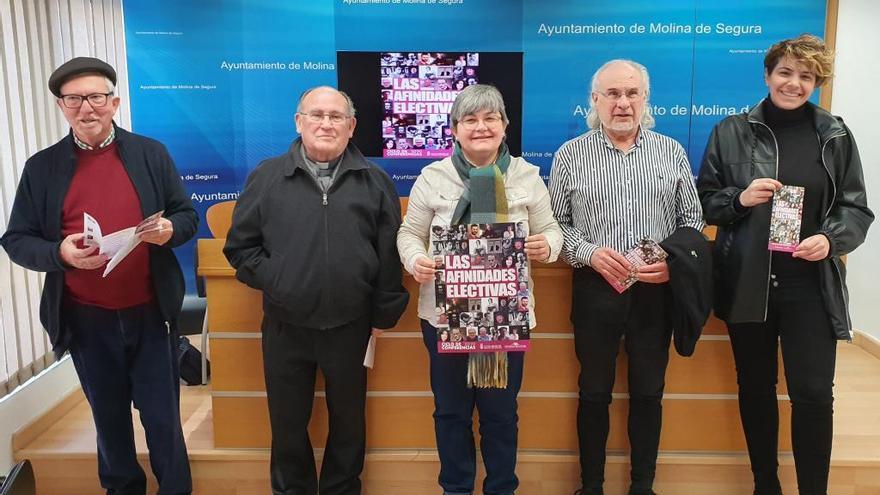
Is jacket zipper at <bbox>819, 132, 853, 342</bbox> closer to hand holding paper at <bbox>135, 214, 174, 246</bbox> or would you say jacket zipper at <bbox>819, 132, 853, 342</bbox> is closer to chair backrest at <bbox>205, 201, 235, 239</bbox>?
hand holding paper at <bbox>135, 214, 174, 246</bbox>

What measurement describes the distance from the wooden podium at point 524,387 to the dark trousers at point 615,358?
0.77 ft

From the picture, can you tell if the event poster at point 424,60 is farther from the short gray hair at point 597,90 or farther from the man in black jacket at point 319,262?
the man in black jacket at point 319,262

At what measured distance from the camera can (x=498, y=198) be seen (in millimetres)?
2203

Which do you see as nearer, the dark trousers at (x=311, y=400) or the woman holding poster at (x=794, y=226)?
the woman holding poster at (x=794, y=226)

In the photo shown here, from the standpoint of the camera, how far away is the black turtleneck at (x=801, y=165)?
7.42 ft

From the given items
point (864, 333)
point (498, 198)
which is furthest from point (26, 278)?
point (864, 333)

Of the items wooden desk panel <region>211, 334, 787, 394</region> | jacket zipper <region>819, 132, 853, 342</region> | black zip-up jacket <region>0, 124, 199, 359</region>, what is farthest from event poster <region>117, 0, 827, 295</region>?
jacket zipper <region>819, 132, 853, 342</region>

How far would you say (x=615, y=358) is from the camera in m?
2.46

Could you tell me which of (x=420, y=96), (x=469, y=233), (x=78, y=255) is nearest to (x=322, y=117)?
(x=469, y=233)

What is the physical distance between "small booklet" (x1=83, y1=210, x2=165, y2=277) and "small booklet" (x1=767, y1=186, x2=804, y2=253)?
2.05 metres

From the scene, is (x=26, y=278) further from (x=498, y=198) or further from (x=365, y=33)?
(x=365, y=33)

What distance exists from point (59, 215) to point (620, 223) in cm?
197

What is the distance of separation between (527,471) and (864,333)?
3.09 meters

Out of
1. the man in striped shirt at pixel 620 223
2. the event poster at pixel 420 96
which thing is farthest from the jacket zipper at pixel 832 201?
the event poster at pixel 420 96
